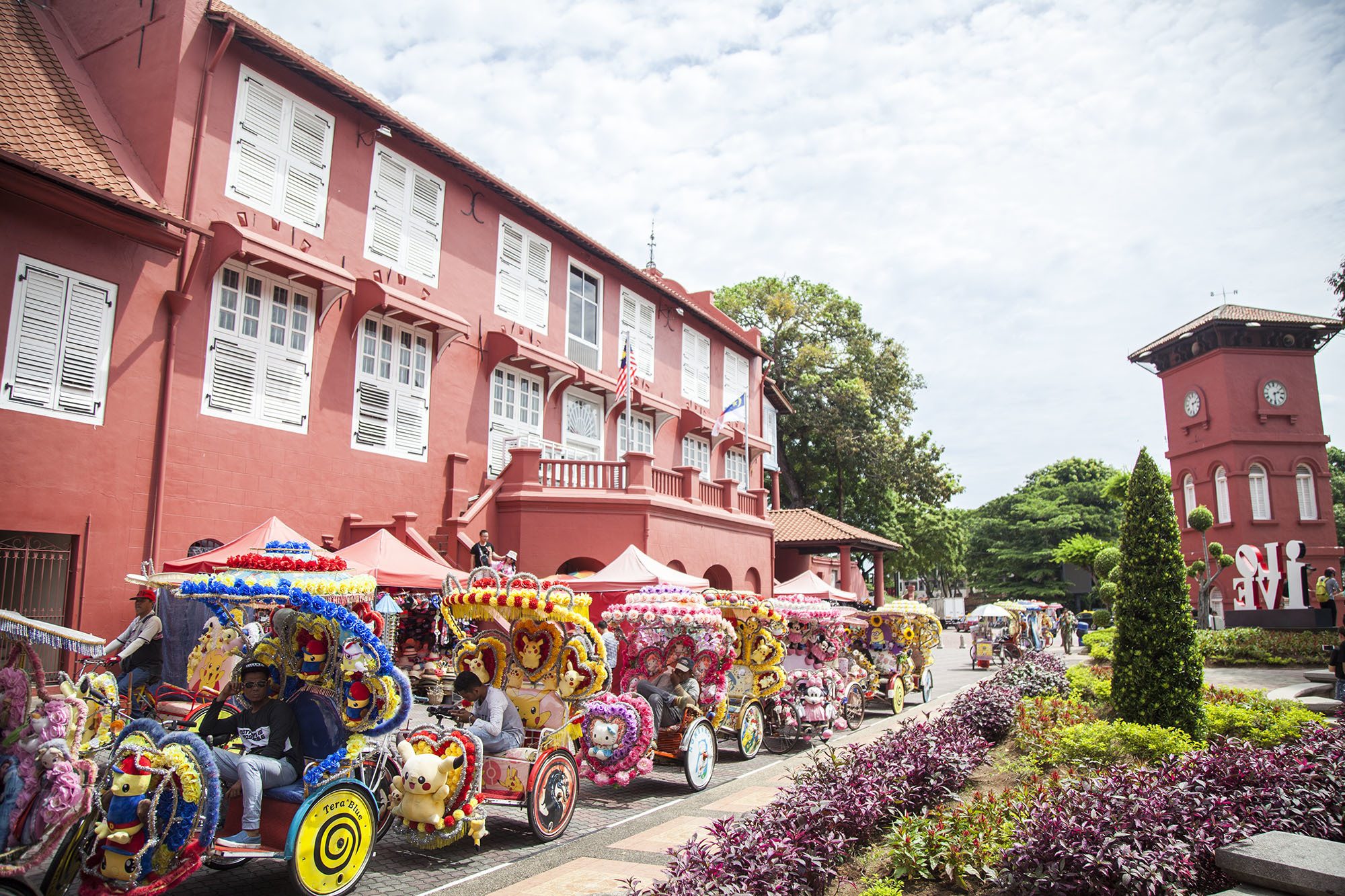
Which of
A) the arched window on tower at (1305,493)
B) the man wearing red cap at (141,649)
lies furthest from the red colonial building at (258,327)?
the arched window on tower at (1305,493)

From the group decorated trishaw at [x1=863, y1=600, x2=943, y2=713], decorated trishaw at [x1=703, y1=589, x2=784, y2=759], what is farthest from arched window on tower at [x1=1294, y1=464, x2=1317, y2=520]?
decorated trishaw at [x1=703, y1=589, x2=784, y2=759]

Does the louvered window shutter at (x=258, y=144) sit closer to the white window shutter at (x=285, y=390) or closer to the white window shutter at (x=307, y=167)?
the white window shutter at (x=307, y=167)

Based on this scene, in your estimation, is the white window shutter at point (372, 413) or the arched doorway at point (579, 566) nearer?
the white window shutter at point (372, 413)

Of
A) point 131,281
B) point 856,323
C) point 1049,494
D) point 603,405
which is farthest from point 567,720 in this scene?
point 1049,494

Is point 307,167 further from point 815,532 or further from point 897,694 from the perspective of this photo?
point 815,532

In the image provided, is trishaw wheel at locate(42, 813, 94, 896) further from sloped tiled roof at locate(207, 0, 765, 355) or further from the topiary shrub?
sloped tiled roof at locate(207, 0, 765, 355)

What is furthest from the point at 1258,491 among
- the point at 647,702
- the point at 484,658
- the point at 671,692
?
the point at 484,658

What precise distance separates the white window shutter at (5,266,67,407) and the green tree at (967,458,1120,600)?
170 ft

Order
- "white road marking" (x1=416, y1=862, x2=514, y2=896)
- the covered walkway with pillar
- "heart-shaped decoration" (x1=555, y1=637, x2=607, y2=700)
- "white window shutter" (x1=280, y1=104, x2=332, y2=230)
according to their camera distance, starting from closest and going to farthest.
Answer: "white road marking" (x1=416, y1=862, x2=514, y2=896) < "heart-shaped decoration" (x1=555, y1=637, x2=607, y2=700) < "white window shutter" (x1=280, y1=104, x2=332, y2=230) < the covered walkway with pillar

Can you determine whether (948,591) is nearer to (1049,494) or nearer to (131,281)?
(1049,494)

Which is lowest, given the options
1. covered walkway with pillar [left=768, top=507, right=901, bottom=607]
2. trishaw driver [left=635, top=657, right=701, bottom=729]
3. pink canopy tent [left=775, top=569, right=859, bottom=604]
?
trishaw driver [left=635, top=657, right=701, bottom=729]

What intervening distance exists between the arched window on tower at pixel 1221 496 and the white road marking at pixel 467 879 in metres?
33.6

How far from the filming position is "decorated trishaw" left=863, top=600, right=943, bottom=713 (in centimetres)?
1686

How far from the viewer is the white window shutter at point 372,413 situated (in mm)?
16078
